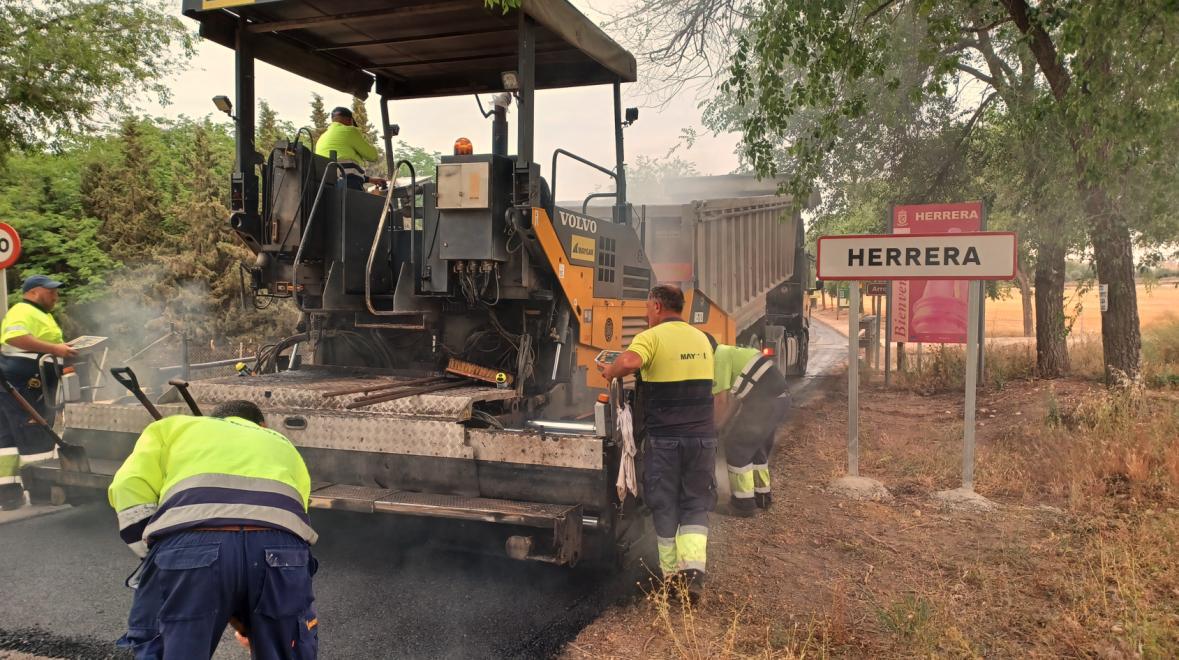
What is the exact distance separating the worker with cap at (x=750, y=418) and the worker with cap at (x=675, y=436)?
1328mm

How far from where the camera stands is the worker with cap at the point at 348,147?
5406 mm

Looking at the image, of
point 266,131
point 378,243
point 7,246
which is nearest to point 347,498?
point 378,243

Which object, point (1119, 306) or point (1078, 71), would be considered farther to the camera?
point (1119, 306)

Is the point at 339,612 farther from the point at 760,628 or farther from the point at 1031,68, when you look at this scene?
the point at 1031,68

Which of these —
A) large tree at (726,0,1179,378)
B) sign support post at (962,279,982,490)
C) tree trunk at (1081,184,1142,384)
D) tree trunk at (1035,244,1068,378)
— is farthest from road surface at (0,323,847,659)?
tree trunk at (1035,244,1068,378)

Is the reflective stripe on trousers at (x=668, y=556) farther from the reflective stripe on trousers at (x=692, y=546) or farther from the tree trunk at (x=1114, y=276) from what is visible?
the tree trunk at (x=1114, y=276)

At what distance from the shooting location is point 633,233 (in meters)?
6.39

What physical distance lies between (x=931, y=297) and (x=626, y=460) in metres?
7.78

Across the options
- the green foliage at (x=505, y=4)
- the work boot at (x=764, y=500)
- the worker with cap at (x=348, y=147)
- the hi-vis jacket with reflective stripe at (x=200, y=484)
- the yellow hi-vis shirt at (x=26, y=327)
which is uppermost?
the green foliage at (x=505, y=4)

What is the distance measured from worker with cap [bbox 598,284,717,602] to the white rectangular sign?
7.57ft

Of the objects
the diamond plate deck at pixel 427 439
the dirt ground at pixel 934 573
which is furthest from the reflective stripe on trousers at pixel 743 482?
the diamond plate deck at pixel 427 439

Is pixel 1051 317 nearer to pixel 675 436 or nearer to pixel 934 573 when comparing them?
pixel 934 573

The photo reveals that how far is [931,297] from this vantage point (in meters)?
10.5

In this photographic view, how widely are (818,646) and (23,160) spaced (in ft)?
58.2
